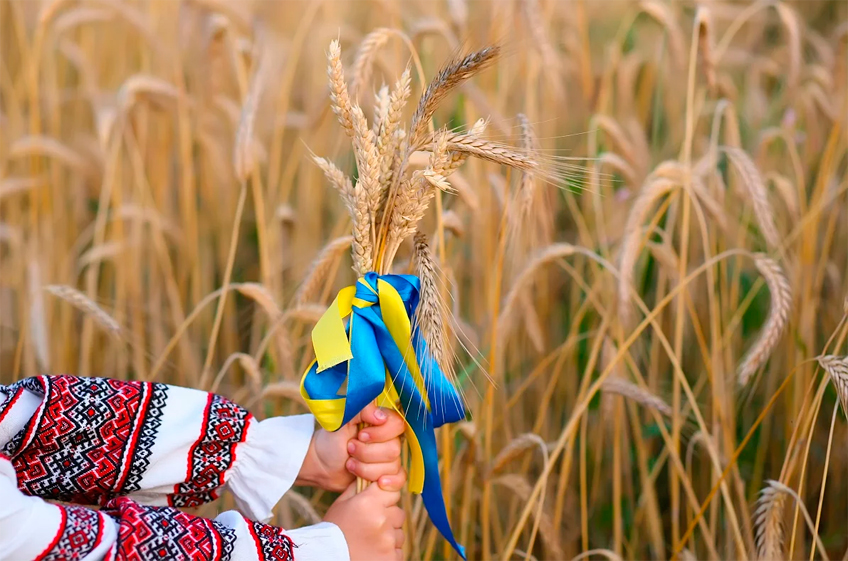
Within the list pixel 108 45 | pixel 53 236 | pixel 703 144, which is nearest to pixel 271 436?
pixel 53 236

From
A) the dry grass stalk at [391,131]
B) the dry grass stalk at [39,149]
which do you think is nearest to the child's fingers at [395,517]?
the dry grass stalk at [391,131]

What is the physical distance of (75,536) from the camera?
641 mm

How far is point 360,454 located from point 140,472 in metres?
0.23

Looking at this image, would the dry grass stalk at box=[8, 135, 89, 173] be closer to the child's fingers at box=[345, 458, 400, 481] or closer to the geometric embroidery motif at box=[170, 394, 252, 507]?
the geometric embroidery motif at box=[170, 394, 252, 507]

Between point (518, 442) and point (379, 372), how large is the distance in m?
0.30

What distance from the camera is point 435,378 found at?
734 mm

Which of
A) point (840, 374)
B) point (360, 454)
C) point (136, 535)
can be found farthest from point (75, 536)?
point (840, 374)

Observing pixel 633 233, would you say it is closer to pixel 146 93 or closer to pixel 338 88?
pixel 338 88

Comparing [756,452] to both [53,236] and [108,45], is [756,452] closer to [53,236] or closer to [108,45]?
[53,236]

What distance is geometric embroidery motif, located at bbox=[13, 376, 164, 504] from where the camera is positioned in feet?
2.44

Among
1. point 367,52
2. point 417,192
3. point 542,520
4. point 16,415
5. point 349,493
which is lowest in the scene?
point 542,520

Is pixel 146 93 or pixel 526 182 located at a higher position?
pixel 146 93

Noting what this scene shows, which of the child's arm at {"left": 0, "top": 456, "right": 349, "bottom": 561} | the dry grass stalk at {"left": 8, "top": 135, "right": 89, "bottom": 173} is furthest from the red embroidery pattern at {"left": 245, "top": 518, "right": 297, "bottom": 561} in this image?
the dry grass stalk at {"left": 8, "top": 135, "right": 89, "bottom": 173}

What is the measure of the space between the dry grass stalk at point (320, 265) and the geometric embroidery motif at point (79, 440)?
24 cm
